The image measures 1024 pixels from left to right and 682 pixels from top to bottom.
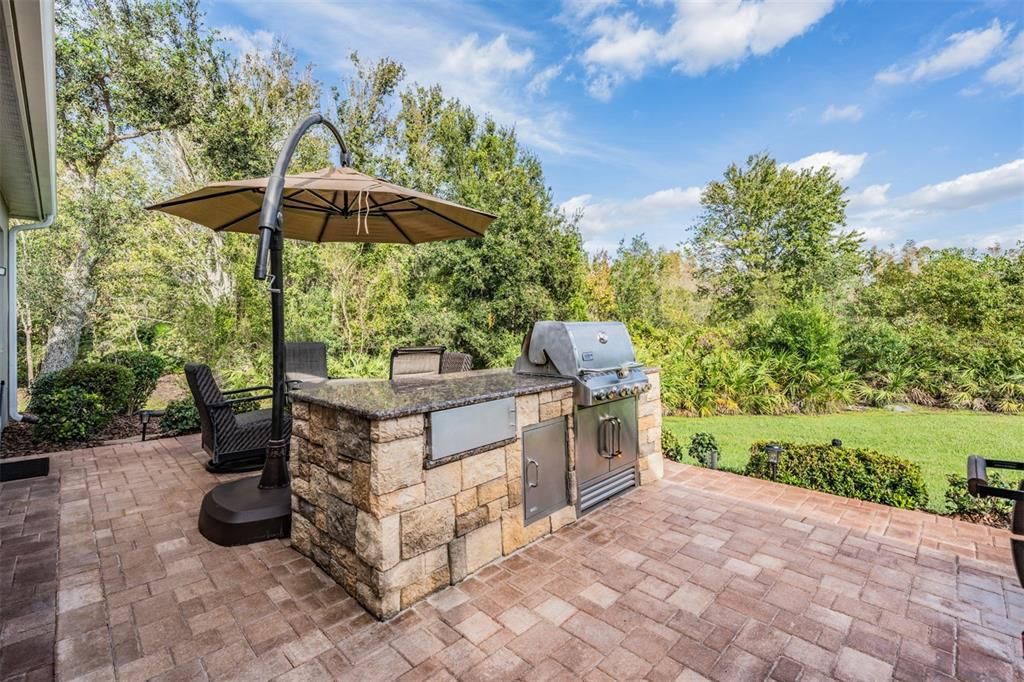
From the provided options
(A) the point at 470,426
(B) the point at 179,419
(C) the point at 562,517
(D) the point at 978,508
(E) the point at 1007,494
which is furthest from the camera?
(B) the point at 179,419

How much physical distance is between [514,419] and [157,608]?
195cm

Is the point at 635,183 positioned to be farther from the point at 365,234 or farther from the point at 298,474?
the point at 298,474

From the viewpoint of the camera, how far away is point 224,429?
12.6 feet

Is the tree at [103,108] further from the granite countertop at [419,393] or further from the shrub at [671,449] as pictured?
the shrub at [671,449]

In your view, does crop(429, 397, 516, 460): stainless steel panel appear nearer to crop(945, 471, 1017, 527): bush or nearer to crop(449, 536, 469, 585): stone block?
crop(449, 536, 469, 585): stone block

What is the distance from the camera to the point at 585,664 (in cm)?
182

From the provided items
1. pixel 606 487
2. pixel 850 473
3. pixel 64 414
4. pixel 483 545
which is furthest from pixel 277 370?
pixel 850 473

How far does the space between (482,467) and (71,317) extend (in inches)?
410

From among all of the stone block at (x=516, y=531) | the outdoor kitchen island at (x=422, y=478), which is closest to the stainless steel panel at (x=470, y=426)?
the outdoor kitchen island at (x=422, y=478)

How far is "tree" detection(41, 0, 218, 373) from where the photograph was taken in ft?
27.8

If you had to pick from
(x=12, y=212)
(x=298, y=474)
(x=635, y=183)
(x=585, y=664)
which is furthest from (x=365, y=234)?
(x=635, y=183)

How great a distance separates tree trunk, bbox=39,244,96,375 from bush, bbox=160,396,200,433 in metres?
5.15

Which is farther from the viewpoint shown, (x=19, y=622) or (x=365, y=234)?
(x=365, y=234)

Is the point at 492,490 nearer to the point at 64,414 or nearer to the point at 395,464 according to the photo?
the point at 395,464
